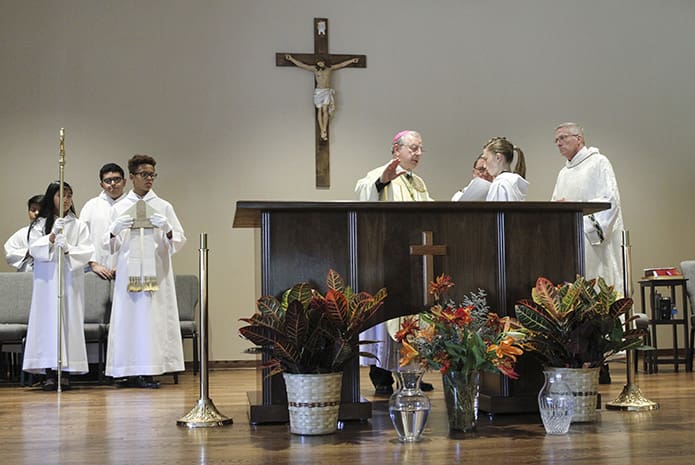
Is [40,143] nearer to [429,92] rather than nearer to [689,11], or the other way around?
[429,92]

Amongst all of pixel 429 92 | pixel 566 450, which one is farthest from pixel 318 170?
pixel 566 450

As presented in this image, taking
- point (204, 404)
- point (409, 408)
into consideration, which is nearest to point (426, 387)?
point (204, 404)

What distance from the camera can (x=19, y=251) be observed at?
24.9ft

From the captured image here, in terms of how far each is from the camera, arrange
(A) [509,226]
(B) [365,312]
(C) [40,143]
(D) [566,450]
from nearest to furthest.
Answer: (D) [566,450], (B) [365,312], (A) [509,226], (C) [40,143]

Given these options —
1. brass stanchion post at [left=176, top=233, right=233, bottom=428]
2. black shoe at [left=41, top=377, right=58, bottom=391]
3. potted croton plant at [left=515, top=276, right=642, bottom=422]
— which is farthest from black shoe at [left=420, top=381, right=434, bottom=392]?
black shoe at [left=41, top=377, right=58, bottom=391]

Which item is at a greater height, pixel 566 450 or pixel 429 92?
pixel 429 92

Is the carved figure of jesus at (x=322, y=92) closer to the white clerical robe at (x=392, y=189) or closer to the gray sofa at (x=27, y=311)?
the gray sofa at (x=27, y=311)

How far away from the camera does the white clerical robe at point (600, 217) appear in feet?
21.5

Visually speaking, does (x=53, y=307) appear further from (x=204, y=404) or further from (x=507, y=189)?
(x=507, y=189)

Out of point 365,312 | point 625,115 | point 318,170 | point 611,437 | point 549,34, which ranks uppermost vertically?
point 549,34

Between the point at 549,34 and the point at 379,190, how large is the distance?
13.7ft

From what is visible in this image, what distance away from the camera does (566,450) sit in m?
3.38

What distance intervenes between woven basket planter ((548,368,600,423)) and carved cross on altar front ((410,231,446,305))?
2.14 ft

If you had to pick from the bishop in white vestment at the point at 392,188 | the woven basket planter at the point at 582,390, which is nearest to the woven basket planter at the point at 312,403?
the woven basket planter at the point at 582,390
